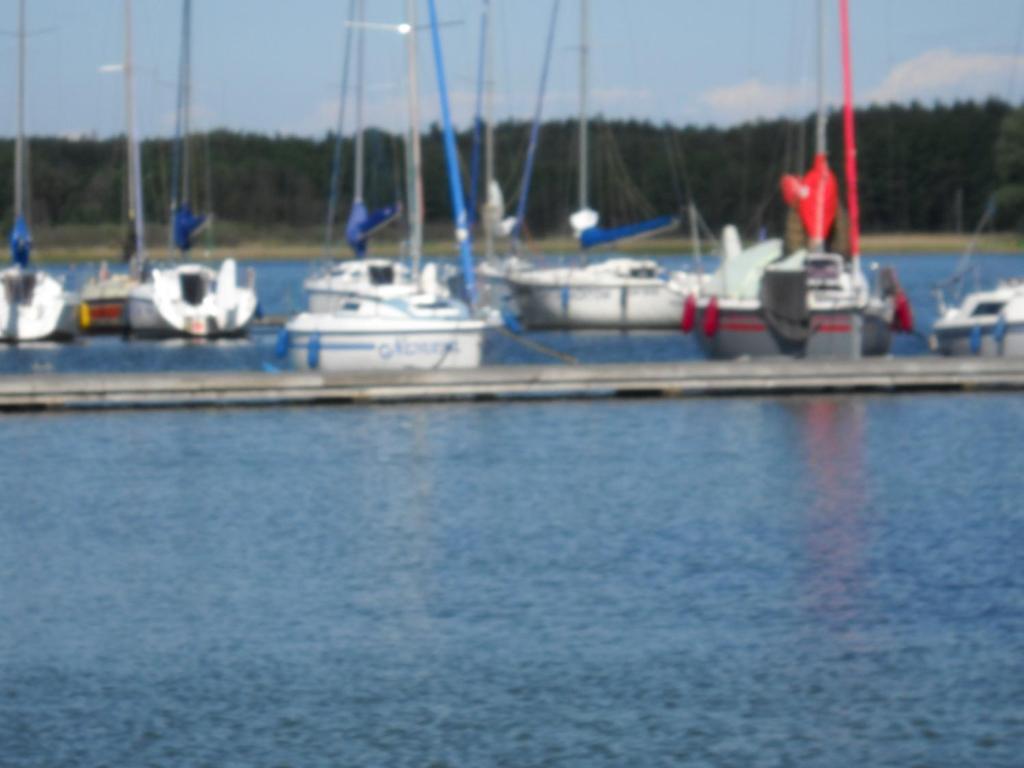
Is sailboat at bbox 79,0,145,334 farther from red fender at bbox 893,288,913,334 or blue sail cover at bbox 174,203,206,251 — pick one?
red fender at bbox 893,288,913,334

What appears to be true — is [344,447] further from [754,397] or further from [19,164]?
[19,164]

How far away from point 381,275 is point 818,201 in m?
14.7

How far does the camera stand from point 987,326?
3744 cm

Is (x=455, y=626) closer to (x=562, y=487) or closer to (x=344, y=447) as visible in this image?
(x=562, y=487)

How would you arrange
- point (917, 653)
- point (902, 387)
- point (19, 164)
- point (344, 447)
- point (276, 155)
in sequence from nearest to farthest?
point (917, 653), point (344, 447), point (902, 387), point (19, 164), point (276, 155)

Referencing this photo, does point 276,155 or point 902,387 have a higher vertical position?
point 276,155

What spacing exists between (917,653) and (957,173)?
138647mm

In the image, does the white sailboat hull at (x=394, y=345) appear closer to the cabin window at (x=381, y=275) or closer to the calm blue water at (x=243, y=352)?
the calm blue water at (x=243, y=352)

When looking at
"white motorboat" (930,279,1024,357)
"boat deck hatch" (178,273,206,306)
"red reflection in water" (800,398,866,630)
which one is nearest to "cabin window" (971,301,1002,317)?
"white motorboat" (930,279,1024,357)

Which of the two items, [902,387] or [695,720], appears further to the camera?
[902,387]

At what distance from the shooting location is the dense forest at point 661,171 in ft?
373

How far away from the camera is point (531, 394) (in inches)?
1287

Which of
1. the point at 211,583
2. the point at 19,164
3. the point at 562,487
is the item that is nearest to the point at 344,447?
the point at 562,487

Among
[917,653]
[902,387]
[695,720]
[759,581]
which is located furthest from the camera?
[902,387]
